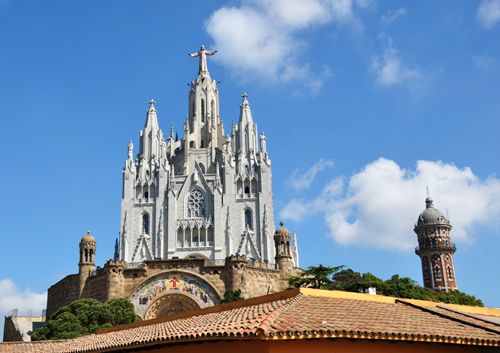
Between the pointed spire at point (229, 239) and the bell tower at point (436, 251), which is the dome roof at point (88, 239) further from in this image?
the bell tower at point (436, 251)

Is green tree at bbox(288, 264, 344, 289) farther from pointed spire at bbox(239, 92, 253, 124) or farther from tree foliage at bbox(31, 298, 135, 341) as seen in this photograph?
pointed spire at bbox(239, 92, 253, 124)

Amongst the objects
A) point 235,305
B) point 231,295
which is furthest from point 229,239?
point 235,305

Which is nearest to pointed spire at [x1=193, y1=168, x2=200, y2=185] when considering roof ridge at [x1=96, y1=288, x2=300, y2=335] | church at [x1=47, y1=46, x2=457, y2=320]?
church at [x1=47, y1=46, x2=457, y2=320]

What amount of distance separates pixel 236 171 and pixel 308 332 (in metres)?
51.3

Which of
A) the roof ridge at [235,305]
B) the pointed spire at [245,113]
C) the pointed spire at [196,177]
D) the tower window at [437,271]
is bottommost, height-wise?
the roof ridge at [235,305]

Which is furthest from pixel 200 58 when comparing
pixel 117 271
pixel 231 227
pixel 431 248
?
pixel 117 271

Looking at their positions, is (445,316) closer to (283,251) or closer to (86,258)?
(283,251)

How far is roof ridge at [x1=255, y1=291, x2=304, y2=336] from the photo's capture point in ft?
32.8

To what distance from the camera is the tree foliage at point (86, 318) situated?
3384cm

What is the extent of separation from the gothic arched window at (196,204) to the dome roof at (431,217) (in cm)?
2528

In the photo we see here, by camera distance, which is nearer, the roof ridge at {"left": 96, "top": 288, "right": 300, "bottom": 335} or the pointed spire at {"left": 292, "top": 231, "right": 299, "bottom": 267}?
the roof ridge at {"left": 96, "top": 288, "right": 300, "bottom": 335}

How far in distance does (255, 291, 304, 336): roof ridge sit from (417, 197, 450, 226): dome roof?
5701cm

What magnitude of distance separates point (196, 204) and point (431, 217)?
26888 millimetres

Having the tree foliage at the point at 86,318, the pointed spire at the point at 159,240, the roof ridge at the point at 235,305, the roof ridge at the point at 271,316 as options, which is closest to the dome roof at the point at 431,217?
the pointed spire at the point at 159,240
